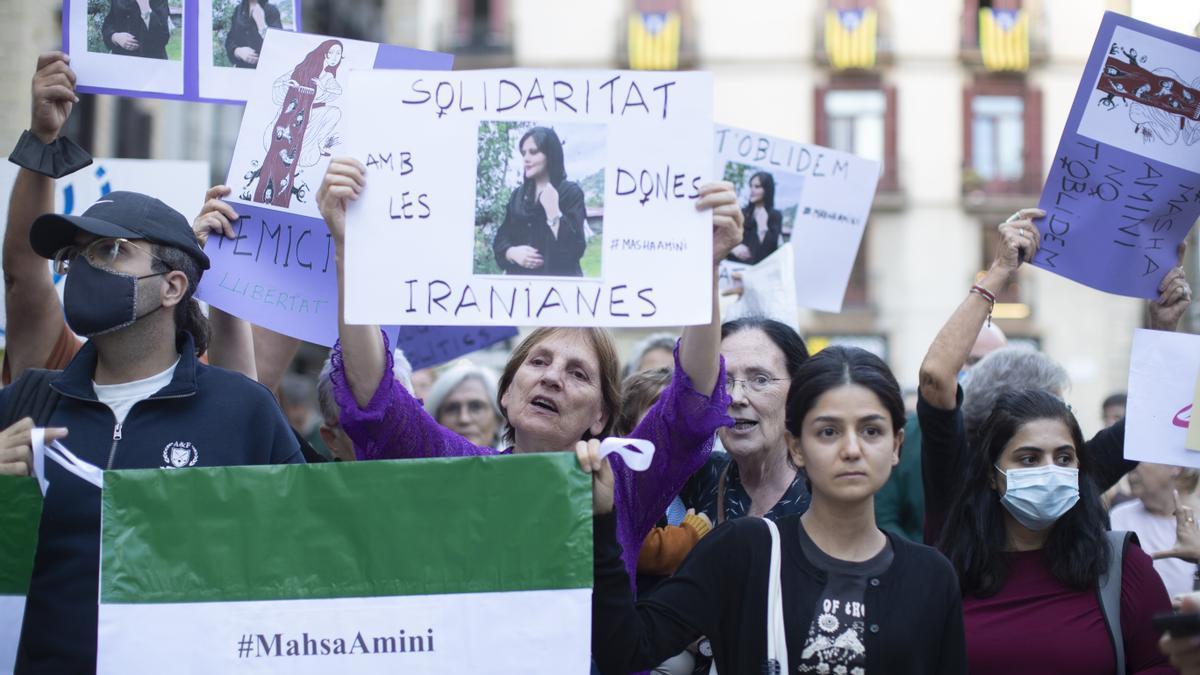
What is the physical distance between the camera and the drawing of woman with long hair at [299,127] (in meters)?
3.50

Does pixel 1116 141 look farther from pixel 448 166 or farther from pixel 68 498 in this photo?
pixel 68 498

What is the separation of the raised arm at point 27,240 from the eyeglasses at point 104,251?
0.52m

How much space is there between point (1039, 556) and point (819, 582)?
93 centimetres

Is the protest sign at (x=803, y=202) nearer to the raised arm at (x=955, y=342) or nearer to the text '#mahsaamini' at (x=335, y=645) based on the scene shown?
the raised arm at (x=955, y=342)

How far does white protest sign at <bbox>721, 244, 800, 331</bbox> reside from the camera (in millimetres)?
4953

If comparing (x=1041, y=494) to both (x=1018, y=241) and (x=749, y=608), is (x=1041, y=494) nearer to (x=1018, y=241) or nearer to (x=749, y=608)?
Answer: (x=1018, y=241)

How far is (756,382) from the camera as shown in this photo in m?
3.60

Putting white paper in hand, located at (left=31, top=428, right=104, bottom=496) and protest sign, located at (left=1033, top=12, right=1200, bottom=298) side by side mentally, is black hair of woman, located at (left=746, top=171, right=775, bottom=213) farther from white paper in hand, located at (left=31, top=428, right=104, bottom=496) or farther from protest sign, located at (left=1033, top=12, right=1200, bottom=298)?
white paper in hand, located at (left=31, top=428, right=104, bottom=496)

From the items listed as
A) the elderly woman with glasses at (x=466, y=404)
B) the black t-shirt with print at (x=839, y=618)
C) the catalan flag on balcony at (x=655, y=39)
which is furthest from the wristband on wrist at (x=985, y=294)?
the catalan flag on balcony at (x=655, y=39)

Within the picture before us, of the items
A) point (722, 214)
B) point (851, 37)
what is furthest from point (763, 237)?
point (851, 37)

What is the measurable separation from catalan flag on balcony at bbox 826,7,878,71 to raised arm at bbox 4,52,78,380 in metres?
24.7

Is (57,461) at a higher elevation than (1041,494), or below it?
higher

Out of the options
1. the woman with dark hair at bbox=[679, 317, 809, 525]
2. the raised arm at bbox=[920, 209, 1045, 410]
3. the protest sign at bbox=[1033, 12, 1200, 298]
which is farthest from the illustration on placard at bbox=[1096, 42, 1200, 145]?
the woman with dark hair at bbox=[679, 317, 809, 525]

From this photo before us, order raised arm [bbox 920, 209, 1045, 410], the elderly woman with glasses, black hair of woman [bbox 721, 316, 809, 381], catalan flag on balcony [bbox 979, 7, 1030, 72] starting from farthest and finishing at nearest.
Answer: catalan flag on balcony [bbox 979, 7, 1030, 72] < the elderly woman with glasses < black hair of woman [bbox 721, 316, 809, 381] < raised arm [bbox 920, 209, 1045, 410]
